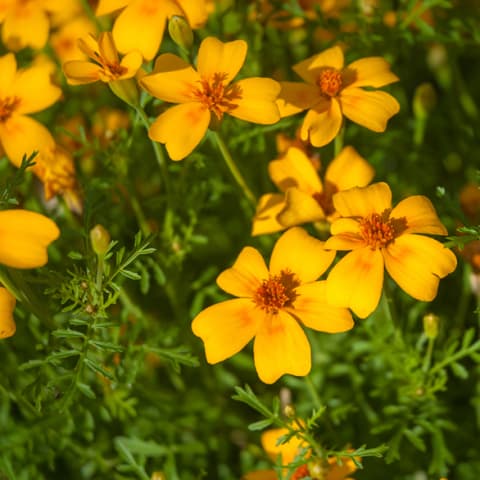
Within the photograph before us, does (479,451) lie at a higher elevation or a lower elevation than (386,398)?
lower

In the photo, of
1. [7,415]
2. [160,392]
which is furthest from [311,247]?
[7,415]

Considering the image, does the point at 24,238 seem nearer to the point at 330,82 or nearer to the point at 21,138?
the point at 21,138

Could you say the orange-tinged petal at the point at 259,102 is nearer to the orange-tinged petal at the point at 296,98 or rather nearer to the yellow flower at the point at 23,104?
the orange-tinged petal at the point at 296,98

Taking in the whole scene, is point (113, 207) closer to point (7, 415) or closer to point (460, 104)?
point (7, 415)

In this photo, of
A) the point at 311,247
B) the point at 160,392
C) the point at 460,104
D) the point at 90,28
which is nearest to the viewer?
the point at 311,247

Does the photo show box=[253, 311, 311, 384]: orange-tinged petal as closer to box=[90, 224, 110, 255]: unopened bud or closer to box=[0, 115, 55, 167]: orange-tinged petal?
box=[90, 224, 110, 255]: unopened bud

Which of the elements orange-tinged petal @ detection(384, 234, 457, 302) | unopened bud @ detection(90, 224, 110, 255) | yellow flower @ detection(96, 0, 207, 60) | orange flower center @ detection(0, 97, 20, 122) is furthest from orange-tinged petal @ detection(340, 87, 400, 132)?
orange flower center @ detection(0, 97, 20, 122)

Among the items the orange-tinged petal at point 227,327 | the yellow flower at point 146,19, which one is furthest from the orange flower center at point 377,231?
the yellow flower at point 146,19
